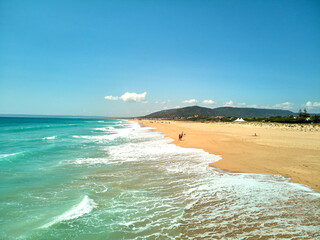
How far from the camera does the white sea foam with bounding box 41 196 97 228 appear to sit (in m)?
5.38

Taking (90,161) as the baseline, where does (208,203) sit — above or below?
above

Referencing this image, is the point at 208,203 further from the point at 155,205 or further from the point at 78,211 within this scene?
the point at 78,211

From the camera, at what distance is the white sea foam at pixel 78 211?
5379mm

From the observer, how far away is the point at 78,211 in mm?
5824

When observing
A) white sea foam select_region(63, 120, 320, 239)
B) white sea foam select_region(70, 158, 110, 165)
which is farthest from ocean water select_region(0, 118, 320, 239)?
white sea foam select_region(70, 158, 110, 165)

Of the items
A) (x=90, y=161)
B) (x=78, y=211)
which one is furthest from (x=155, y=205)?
(x=90, y=161)

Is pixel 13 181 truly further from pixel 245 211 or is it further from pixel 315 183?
pixel 315 183

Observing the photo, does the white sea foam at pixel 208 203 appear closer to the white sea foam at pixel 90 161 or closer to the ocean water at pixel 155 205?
the ocean water at pixel 155 205

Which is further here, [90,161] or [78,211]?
[90,161]

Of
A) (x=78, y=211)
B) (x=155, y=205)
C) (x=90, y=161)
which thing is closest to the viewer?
(x=78, y=211)

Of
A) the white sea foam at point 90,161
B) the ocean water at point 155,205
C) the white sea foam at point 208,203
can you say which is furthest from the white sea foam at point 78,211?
the white sea foam at point 90,161

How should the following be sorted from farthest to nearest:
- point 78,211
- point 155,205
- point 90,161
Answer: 1. point 90,161
2. point 155,205
3. point 78,211

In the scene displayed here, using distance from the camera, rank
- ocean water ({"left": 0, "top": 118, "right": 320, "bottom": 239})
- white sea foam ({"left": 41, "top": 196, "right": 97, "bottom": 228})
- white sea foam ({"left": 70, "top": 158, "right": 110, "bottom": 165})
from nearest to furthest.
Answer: ocean water ({"left": 0, "top": 118, "right": 320, "bottom": 239}), white sea foam ({"left": 41, "top": 196, "right": 97, "bottom": 228}), white sea foam ({"left": 70, "top": 158, "right": 110, "bottom": 165})

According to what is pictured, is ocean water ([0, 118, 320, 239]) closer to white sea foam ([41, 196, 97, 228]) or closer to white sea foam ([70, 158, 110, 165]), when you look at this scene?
white sea foam ([41, 196, 97, 228])
